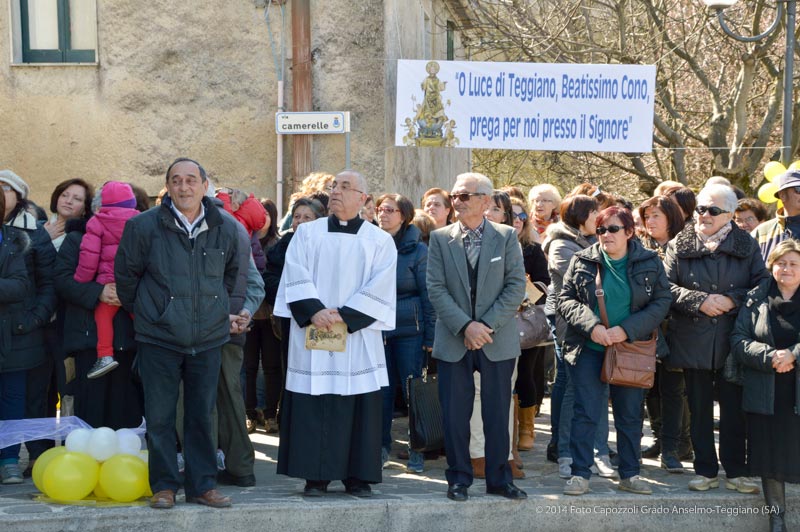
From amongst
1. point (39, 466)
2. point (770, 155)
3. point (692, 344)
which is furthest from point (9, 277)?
point (770, 155)

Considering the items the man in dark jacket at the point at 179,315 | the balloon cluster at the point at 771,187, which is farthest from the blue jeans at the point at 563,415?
the man in dark jacket at the point at 179,315

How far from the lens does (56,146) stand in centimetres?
1134

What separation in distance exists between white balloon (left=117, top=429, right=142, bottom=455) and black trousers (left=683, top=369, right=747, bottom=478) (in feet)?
11.7

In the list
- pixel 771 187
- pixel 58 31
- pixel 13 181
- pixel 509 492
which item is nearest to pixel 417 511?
pixel 509 492

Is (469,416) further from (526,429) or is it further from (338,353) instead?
(526,429)

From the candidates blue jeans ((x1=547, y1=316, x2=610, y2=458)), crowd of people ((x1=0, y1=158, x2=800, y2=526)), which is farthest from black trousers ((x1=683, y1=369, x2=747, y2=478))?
blue jeans ((x1=547, y1=316, x2=610, y2=458))

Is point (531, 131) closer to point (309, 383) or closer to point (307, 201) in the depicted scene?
point (307, 201)

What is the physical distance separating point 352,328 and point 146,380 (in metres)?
1.26

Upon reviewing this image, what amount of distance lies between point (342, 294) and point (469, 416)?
110 centimetres

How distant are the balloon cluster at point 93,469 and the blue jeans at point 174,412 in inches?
5.7

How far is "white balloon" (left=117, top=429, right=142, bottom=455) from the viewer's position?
6.68 metres

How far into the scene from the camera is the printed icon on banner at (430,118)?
1044 centimetres

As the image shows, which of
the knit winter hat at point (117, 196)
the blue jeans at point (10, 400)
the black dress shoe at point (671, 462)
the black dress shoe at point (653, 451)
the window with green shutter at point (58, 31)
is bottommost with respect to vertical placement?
the black dress shoe at point (653, 451)

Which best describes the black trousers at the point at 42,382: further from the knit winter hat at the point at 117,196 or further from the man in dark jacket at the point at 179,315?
the man in dark jacket at the point at 179,315
